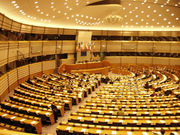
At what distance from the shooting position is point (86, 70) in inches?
946

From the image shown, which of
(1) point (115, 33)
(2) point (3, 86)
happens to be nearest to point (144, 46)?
(1) point (115, 33)

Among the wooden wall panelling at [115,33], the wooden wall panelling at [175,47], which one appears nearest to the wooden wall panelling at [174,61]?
the wooden wall panelling at [175,47]

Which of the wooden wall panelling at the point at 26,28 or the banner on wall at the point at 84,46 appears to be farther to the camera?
the banner on wall at the point at 84,46

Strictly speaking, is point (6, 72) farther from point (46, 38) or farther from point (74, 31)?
point (74, 31)

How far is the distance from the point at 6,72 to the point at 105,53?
802 inches

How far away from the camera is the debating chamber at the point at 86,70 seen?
7352mm

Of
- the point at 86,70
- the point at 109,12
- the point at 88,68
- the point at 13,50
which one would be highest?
the point at 109,12

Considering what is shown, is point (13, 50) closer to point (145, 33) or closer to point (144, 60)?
point (144, 60)

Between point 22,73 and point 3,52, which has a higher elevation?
point 3,52

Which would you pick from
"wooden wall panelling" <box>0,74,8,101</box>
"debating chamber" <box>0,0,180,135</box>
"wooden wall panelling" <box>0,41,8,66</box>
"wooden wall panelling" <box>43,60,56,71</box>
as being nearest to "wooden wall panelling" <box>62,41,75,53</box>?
→ "debating chamber" <box>0,0,180,135</box>

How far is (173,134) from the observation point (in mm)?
5348

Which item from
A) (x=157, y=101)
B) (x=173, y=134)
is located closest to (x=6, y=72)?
(x=157, y=101)

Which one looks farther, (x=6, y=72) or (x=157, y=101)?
(x=6, y=72)

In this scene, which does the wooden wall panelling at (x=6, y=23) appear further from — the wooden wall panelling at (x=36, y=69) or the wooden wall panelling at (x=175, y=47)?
the wooden wall panelling at (x=175, y=47)
